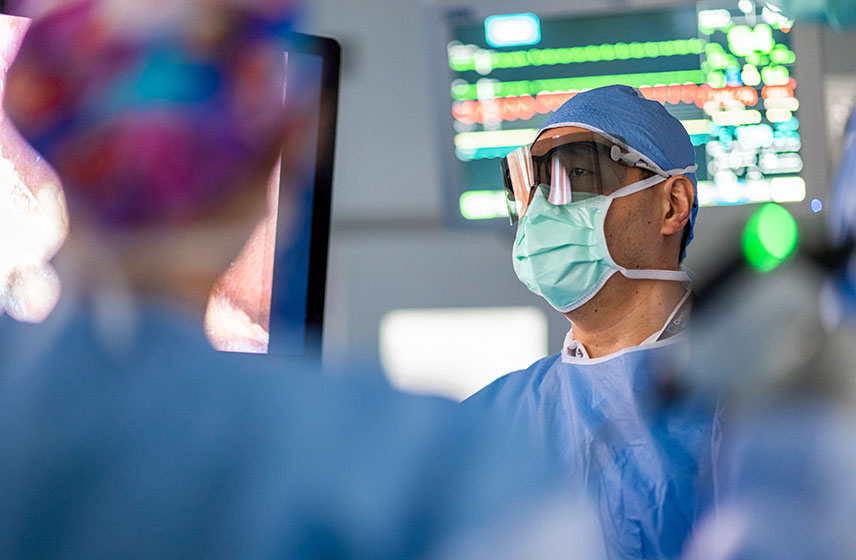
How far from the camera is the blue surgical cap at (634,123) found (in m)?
1.13

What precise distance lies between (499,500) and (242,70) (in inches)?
10.4

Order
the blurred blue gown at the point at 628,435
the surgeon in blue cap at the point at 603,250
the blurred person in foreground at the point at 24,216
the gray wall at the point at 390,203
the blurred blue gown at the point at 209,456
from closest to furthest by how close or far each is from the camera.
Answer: the blurred blue gown at the point at 209,456, the blurred person in foreground at the point at 24,216, the blurred blue gown at the point at 628,435, the surgeon in blue cap at the point at 603,250, the gray wall at the point at 390,203

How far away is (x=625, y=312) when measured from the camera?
→ 1.14 metres

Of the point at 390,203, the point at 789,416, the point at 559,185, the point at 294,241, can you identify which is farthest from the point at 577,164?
the point at 789,416

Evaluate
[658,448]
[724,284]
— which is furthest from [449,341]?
[724,284]

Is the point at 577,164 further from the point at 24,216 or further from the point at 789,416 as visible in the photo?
the point at 789,416

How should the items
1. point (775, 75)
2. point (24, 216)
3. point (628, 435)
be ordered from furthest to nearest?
1. point (775, 75)
2. point (628, 435)
3. point (24, 216)

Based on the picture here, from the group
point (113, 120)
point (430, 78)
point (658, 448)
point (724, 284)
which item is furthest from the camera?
point (430, 78)

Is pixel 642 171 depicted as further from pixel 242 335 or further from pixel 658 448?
pixel 242 335

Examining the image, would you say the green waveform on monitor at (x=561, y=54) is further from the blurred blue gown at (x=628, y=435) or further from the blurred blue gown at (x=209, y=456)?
the blurred blue gown at (x=209, y=456)

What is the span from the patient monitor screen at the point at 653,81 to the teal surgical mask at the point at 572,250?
0.39 metres

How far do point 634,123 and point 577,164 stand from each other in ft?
0.30

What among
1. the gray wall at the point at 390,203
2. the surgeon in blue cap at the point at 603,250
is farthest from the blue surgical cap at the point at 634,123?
the gray wall at the point at 390,203

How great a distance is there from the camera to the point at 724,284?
664mm
